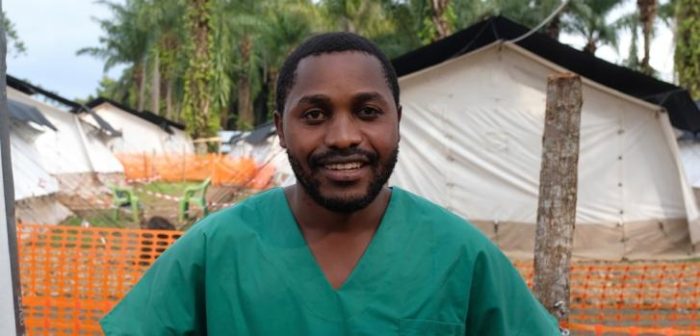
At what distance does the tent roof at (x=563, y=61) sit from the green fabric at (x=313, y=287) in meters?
9.71

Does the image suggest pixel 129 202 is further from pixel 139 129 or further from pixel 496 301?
pixel 139 129

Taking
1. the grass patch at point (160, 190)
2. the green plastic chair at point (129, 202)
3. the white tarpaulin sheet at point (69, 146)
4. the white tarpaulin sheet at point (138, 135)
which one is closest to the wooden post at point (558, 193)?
the green plastic chair at point (129, 202)

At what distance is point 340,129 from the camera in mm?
1629

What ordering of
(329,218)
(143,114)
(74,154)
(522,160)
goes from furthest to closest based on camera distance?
(143,114) < (74,154) < (522,160) < (329,218)

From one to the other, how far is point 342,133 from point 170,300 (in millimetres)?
526

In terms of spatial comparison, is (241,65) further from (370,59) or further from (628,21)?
(370,59)

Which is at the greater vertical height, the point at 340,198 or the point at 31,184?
the point at 31,184

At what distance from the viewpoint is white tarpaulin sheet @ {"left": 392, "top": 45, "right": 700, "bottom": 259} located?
11.9 m

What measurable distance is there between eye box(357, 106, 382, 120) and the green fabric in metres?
0.25

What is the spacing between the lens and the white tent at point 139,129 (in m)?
34.6

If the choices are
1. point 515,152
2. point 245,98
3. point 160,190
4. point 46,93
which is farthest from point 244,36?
point 515,152

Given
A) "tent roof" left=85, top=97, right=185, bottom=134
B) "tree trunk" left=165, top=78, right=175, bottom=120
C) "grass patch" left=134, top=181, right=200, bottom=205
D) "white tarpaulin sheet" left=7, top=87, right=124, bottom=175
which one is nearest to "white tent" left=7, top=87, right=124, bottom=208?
"white tarpaulin sheet" left=7, top=87, right=124, bottom=175

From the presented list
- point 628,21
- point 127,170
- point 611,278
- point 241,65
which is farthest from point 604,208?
point 241,65

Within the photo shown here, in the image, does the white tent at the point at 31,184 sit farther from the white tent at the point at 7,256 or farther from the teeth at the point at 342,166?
the teeth at the point at 342,166
